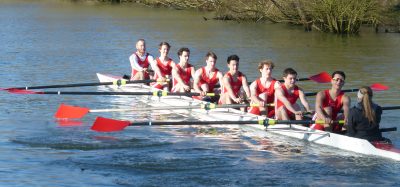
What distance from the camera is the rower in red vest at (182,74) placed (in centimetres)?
1603

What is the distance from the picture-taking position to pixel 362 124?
38.2 feet

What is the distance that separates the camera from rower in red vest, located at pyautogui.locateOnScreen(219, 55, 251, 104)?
14.4m

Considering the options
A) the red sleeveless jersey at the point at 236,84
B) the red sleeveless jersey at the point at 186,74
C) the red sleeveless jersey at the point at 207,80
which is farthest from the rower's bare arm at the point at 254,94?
the red sleeveless jersey at the point at 186,74

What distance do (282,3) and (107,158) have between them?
2108 centimetres

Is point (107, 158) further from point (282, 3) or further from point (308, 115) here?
point (282, 3)

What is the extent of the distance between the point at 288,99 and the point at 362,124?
175cm

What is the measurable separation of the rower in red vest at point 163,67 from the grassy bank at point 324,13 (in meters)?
13.7

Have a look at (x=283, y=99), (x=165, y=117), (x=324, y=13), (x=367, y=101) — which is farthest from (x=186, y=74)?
(x=324, y=13)

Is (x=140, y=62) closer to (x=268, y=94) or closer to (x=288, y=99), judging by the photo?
(x=268, y=94)

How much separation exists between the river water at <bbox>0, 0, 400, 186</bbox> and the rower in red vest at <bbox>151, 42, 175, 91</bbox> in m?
0.64

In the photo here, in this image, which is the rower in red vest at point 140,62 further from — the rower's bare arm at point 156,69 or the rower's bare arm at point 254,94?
the rower's bare arm at point 254,94

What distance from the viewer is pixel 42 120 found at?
49.3ft

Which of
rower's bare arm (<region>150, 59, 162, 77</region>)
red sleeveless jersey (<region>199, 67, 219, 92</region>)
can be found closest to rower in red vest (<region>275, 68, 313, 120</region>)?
red sleeveless jersey (<region>199, 67, 219, 92</region>)

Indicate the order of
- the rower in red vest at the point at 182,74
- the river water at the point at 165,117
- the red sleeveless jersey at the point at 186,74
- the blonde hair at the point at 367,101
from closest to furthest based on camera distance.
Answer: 1. the river water at the point at 165,117
2. the blonde hair at the point at 367,101
3. the rower in red vest at the point at 182,74
4. the red sleeveless jersey at the point at 186,74
